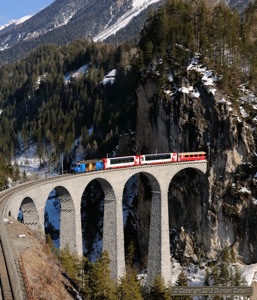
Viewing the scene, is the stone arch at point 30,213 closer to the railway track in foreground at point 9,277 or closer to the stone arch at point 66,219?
the stone arch at point 66,219

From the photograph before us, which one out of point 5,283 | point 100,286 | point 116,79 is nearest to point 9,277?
point 5,283

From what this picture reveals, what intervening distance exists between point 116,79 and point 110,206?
103 meters

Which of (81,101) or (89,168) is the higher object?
(81,101)

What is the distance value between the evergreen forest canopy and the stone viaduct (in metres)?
17.5

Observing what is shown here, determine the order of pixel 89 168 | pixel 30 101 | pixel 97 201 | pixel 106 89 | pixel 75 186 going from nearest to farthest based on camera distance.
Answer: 1. pixel 75 186
2. pixel 89 168
3. pixel 97 201
4. pixel 106 89
5. pixel 30 101

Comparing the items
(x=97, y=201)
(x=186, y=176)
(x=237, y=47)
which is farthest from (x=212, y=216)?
(x=97, y=201)

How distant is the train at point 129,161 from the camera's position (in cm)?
4603

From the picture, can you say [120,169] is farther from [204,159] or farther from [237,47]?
[237,47]

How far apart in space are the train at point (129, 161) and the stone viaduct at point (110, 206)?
97cm

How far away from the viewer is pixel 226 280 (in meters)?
45.5

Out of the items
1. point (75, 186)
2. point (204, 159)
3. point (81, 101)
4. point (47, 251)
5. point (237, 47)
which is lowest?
point (47, 251)

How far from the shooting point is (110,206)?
47.8m

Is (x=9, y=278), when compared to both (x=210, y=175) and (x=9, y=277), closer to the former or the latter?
(x=9, y=277)

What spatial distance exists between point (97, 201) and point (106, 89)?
213ft
